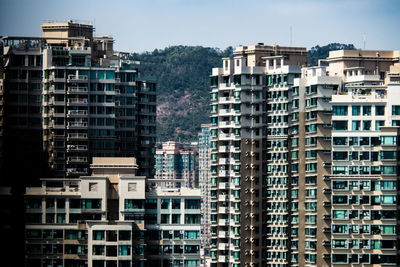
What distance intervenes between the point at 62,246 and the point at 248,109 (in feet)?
103

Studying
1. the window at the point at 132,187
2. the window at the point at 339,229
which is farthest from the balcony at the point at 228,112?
the window at the point at 132,187

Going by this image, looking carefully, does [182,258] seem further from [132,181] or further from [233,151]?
[233,151]

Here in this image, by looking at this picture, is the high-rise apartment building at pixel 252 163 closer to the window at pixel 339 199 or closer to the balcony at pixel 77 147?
the window at pixel 339 199

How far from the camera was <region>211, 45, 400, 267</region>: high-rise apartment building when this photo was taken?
124 metres

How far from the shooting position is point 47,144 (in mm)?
130375

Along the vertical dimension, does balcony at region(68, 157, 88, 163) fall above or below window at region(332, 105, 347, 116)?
below

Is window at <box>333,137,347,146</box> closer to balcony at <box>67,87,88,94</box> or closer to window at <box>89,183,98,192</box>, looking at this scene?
window at <box>89,183,98,192</box>

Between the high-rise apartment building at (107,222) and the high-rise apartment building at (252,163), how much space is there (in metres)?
22.1

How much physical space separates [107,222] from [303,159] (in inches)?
1051

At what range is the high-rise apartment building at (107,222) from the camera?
116 meters

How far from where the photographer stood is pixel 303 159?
134 m

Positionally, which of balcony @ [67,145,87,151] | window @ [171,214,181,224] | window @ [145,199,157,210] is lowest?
window @ [171,214,181,224]

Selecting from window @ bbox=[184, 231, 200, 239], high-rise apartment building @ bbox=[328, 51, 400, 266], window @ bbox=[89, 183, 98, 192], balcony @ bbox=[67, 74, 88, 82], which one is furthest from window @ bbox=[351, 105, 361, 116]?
balcony @ bbox=[67, 74, 88, 82]

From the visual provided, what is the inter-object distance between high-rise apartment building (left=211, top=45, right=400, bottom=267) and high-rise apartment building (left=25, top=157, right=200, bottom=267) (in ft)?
52.7
